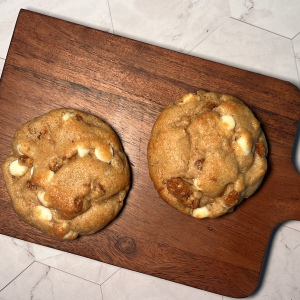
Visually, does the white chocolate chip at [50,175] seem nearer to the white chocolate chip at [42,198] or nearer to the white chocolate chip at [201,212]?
the white chocolate chip at [42,198]

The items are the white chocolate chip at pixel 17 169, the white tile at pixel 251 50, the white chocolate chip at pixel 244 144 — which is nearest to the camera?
the white chocolate chip at pixel 244 144

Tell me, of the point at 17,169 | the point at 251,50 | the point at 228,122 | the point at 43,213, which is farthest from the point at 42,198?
the point at 251,50

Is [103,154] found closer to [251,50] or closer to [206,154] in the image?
[206,154]

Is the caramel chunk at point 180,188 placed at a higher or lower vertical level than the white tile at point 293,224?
higher

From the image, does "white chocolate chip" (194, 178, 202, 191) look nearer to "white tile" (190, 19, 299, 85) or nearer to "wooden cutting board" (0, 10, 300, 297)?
"wooden cutting board" (0, 10, 300, 297)

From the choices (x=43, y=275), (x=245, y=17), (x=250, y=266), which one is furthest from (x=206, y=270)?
(x=245, y=17)

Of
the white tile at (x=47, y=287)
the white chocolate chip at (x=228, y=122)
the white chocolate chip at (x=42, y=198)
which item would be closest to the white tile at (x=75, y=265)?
the white tile at (x=47, y=287)
